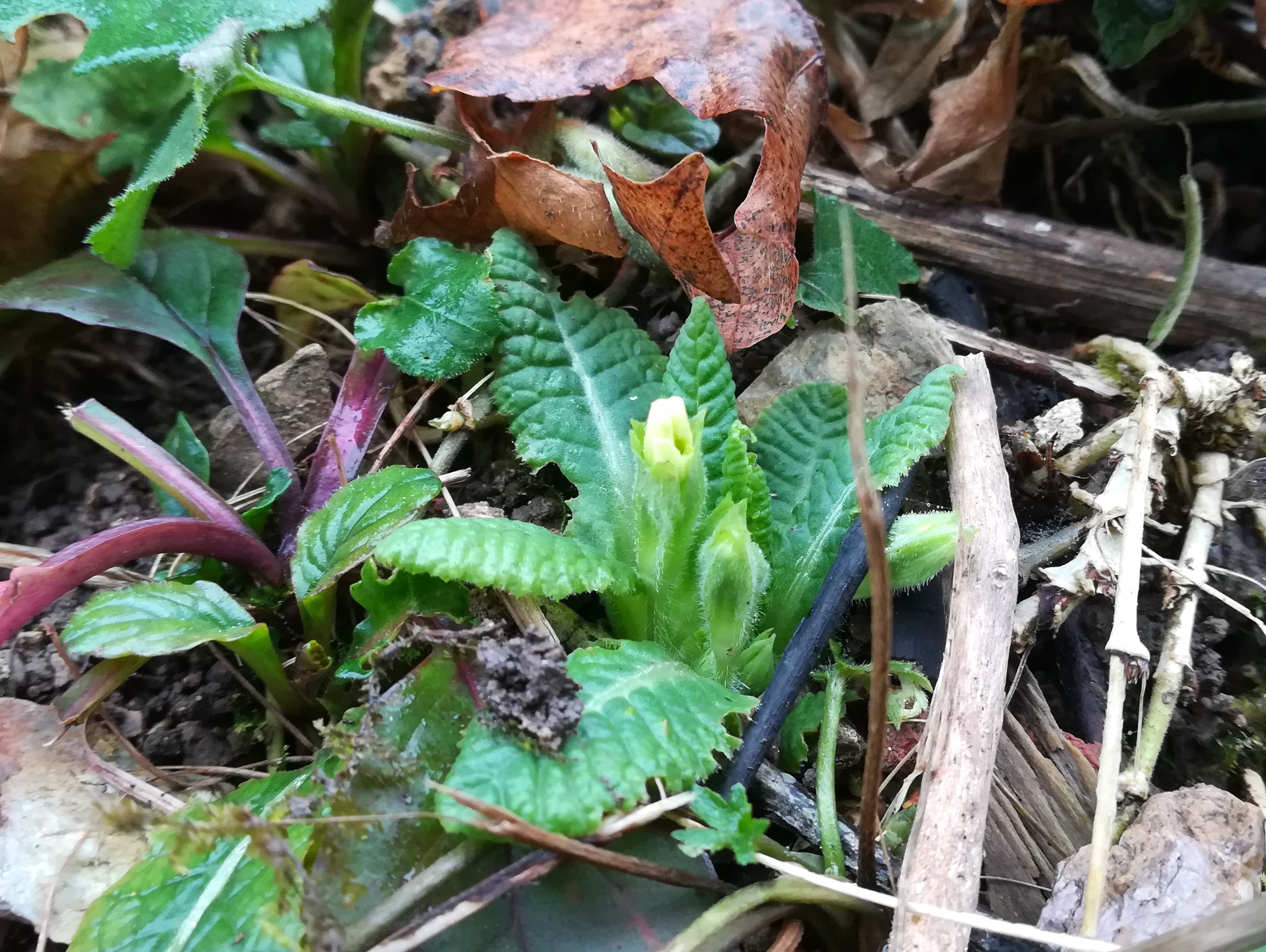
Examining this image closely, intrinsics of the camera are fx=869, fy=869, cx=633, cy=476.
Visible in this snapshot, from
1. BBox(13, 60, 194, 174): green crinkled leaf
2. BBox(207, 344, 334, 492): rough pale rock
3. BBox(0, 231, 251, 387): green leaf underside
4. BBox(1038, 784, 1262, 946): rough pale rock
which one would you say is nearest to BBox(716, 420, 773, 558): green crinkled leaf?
BBox(1038, 784, 1262, 946): rough pale rock

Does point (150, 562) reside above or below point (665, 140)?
below

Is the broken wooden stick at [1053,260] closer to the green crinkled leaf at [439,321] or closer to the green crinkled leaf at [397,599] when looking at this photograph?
the green crinkled leaf at [439,321]

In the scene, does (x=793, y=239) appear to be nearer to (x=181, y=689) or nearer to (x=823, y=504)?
(x=823, y=504)

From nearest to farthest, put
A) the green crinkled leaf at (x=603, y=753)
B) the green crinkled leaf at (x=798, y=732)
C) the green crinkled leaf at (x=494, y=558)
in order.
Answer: the green crinkled leaf at (x=603, y=753) < the green crinkled leaf at (x=494, y=558) < the green crinkled leaf at (x=798, y=732)

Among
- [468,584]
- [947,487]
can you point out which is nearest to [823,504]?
[947,487]

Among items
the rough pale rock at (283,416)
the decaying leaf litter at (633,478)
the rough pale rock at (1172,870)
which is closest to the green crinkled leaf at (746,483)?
the decaying leaf litter at (633,478)

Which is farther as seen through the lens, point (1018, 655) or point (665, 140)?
point (665, 140)
